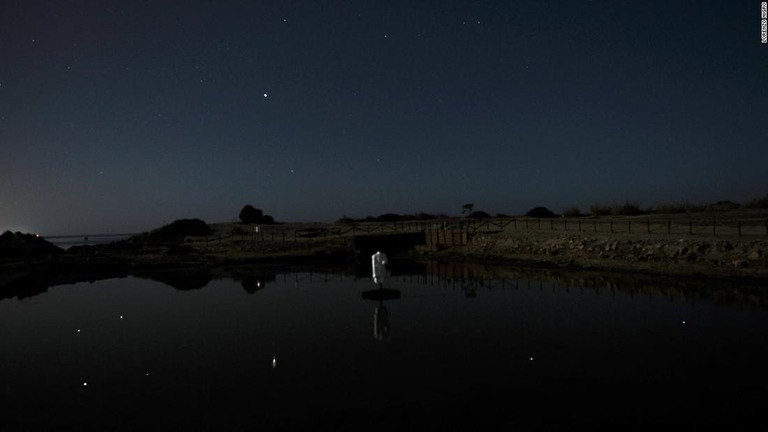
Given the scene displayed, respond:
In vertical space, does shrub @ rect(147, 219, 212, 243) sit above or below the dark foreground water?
above

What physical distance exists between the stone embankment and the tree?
5899 cm

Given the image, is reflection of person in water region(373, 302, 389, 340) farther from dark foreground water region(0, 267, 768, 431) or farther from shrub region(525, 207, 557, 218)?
shrub region(525, 207, 557, 218)

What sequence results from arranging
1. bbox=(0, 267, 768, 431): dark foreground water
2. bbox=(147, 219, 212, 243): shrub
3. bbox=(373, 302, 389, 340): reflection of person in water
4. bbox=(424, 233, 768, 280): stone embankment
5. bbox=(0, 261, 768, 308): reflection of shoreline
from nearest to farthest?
bbox=(0, 267, 768, 431): dark foreground water → bbox=(373, 302, 389, 340): reflection of person in water → bbox=(0, 261, 768, 308): reflection of shoreline → bbox=(424, 233, 768, 280): stone embankment → bbox=(147, 219, 212, 243): shrub

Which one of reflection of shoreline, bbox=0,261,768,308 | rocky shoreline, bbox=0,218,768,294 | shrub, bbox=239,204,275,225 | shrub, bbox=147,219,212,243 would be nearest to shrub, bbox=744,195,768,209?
rocky shoreline, bbox=0,218,768,294

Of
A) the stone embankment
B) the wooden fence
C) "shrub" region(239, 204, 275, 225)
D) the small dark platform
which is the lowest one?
the small dark platform

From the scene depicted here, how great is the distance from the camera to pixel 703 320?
53.7 feet

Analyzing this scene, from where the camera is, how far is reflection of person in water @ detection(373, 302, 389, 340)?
15.3 metres

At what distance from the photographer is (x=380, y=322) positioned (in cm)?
1734

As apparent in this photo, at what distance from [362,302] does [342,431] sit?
14038 mm

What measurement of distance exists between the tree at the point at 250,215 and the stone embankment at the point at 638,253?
59.0 meters

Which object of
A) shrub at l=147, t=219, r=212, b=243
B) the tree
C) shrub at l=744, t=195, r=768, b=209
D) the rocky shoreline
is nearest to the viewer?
the rocky shoreline

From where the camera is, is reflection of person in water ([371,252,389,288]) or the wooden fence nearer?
reflection of person in water ([371,252,389,288])


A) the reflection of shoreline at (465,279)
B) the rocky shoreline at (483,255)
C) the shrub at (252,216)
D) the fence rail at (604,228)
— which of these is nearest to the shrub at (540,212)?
the fence rail at (604,228)

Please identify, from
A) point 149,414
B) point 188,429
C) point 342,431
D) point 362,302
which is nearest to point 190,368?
point 149,414
